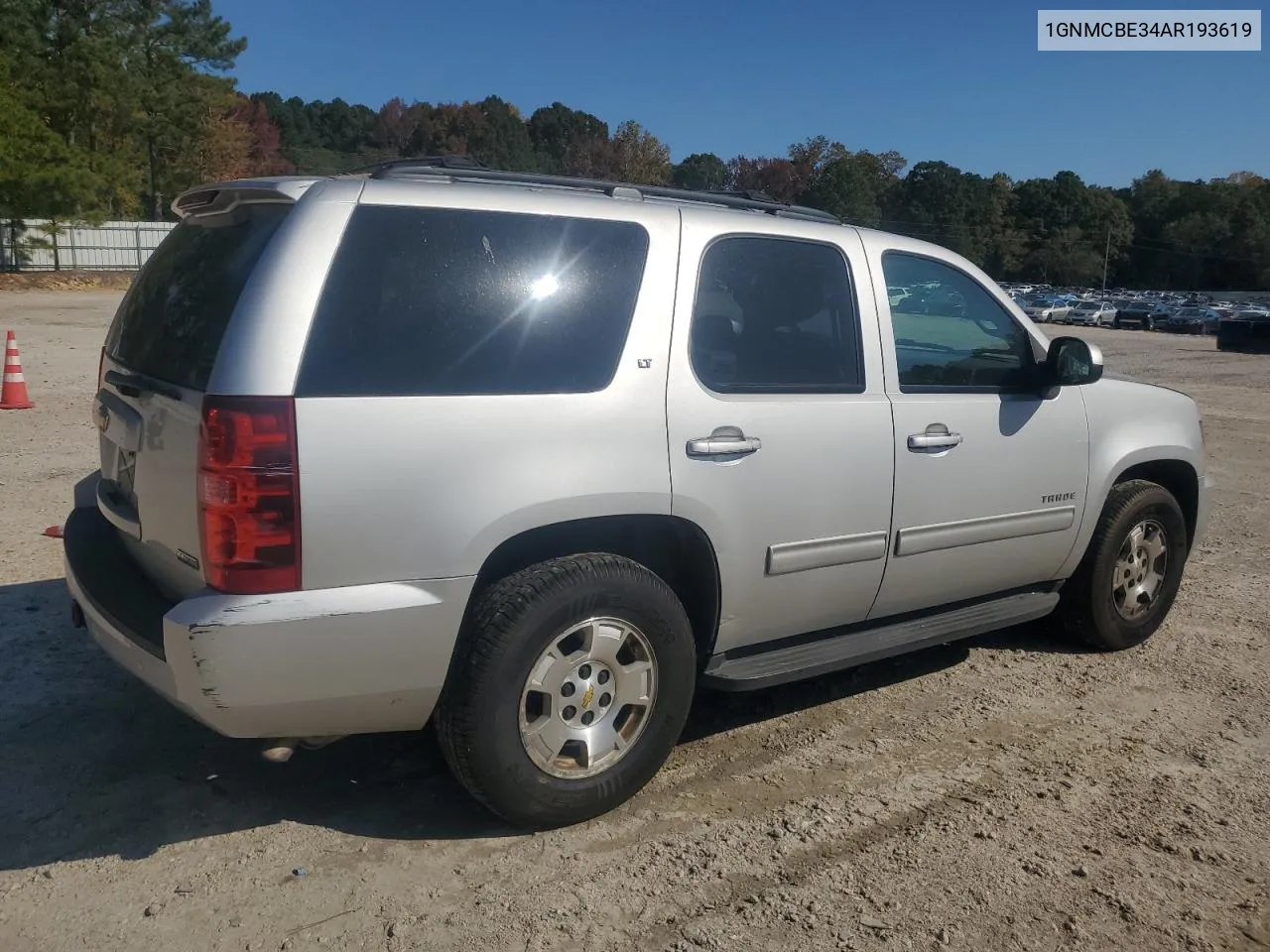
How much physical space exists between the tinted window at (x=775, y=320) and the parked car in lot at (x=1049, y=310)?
5714 centimetres

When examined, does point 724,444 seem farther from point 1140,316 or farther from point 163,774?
point 1140,316

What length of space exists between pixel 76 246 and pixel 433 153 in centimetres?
1774

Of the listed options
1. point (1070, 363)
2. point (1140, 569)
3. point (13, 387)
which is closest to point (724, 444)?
point (1070, 363)

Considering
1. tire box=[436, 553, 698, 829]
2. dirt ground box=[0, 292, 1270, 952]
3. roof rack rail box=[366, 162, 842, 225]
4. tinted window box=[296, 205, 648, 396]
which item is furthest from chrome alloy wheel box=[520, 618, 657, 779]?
roof rack rail box=[366, 162, 842, 225]

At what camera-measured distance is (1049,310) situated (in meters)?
60.9

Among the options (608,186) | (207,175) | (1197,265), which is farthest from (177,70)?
(1197,265)

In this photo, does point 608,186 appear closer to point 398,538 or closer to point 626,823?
point 398,538

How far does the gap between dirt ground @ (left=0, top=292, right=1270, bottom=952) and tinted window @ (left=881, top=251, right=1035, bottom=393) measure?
1333 millimetres

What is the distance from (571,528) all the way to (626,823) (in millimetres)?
963

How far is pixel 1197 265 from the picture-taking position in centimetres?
11694

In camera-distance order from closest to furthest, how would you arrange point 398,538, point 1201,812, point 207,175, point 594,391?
point 398,538 < point 594,391 < point 1201,812 < point 207,175

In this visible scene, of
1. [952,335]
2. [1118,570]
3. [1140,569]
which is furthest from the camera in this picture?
[1140,569]

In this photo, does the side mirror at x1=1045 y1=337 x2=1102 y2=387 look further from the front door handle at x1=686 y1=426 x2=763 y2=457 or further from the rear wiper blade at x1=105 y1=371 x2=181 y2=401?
the rear wiper blade at x1=105 y1=371 x2=181 y2=401

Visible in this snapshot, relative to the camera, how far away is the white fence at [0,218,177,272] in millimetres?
41031
